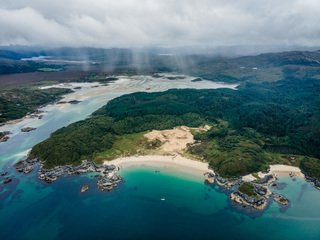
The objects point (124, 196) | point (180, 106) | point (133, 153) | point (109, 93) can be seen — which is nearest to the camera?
point (124, 196)

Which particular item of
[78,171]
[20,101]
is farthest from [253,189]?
[20,101]

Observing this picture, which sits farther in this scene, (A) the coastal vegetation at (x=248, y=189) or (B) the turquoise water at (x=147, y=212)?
(A) the coastal vegetation at (x=248, y=189)

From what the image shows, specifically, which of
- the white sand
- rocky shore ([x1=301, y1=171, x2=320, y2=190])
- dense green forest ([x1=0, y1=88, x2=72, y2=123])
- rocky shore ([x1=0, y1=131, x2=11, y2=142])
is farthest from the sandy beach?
dense green forest ([x1=0, y1=88, x2=72, y2=123])

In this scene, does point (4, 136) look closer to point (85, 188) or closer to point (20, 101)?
point (20, 101)

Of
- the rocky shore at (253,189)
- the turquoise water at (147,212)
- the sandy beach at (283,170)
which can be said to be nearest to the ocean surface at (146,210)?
the turquoise water at (147,212)

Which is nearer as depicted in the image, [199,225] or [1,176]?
[199,225]

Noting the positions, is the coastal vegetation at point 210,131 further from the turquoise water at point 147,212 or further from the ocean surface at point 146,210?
the turquoise water at point 147,212

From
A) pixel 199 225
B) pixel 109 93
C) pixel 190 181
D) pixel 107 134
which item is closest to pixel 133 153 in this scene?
pixel 107 134

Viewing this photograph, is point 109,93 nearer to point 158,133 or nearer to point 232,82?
point 158,133
